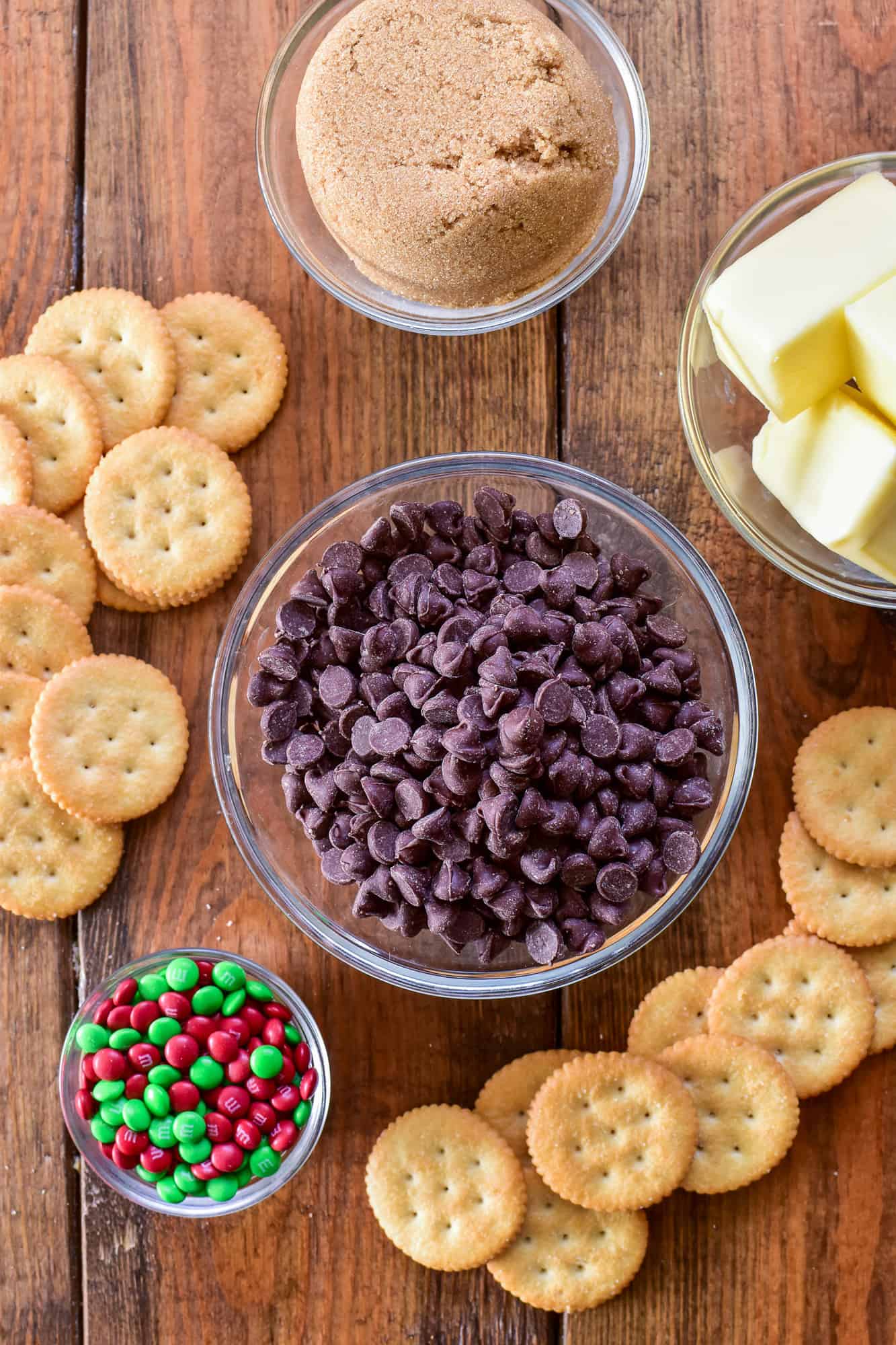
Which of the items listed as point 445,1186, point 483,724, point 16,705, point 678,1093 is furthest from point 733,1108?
point 16,705

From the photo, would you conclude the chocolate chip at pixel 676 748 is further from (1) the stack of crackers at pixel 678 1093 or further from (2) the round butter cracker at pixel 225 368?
(2) the round butter cracker at pixel 225 368

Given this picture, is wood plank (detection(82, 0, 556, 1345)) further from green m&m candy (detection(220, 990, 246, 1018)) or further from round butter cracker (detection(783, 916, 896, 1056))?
round butter cracker (detection(783, 916, 896, 1056))

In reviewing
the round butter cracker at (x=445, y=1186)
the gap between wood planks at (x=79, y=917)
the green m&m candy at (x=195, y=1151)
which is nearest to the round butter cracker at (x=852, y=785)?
the round butter cracker at (x=445, y=1186)

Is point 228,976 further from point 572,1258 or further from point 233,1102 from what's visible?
point 572,1258

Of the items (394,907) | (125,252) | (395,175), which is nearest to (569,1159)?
(394,907)

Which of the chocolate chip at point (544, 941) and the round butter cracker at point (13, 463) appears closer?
the chocolate chip at point (544, 941)

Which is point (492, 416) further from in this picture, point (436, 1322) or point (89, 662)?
point (436, 1322)

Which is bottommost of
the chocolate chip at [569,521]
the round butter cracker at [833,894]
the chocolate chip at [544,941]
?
the round butter cracker at [833,894]
